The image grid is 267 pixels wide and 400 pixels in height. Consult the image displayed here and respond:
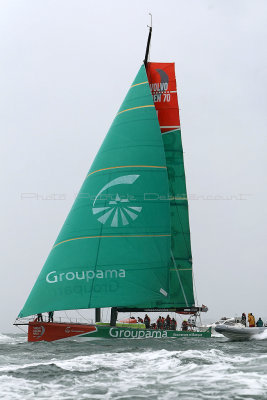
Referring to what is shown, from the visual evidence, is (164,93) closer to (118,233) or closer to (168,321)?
(118,233)

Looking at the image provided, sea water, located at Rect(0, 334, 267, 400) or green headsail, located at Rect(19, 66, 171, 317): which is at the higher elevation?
green headsail, located at Rect(19, 66, 171, 317)

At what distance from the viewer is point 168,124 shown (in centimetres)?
3052

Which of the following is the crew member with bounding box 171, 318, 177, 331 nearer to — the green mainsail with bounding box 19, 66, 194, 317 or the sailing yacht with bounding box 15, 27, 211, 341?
the sailing yacht with bounding box 15, 27, 211, 341

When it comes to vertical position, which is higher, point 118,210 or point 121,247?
point 118,210

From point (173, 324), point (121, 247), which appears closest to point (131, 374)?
point (121, 247)

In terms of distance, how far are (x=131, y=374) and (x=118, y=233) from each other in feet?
38.3

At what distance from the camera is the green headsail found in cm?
2412

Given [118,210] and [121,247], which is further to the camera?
[118,210]

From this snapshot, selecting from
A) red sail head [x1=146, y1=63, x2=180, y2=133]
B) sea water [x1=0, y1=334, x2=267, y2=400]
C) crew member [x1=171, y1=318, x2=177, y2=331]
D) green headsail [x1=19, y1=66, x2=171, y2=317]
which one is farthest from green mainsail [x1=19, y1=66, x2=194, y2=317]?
sea water [x1=0, y1=334, x2=267, y2=400]

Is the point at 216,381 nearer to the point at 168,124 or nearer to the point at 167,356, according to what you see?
the point at 167,356

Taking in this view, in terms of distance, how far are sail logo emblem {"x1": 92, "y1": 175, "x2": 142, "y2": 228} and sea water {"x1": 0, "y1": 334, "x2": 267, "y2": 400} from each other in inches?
280

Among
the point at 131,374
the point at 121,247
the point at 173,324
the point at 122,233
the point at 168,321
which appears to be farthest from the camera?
the point at 168,321

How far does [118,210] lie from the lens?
25.6m

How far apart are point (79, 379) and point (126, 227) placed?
41.4ft
